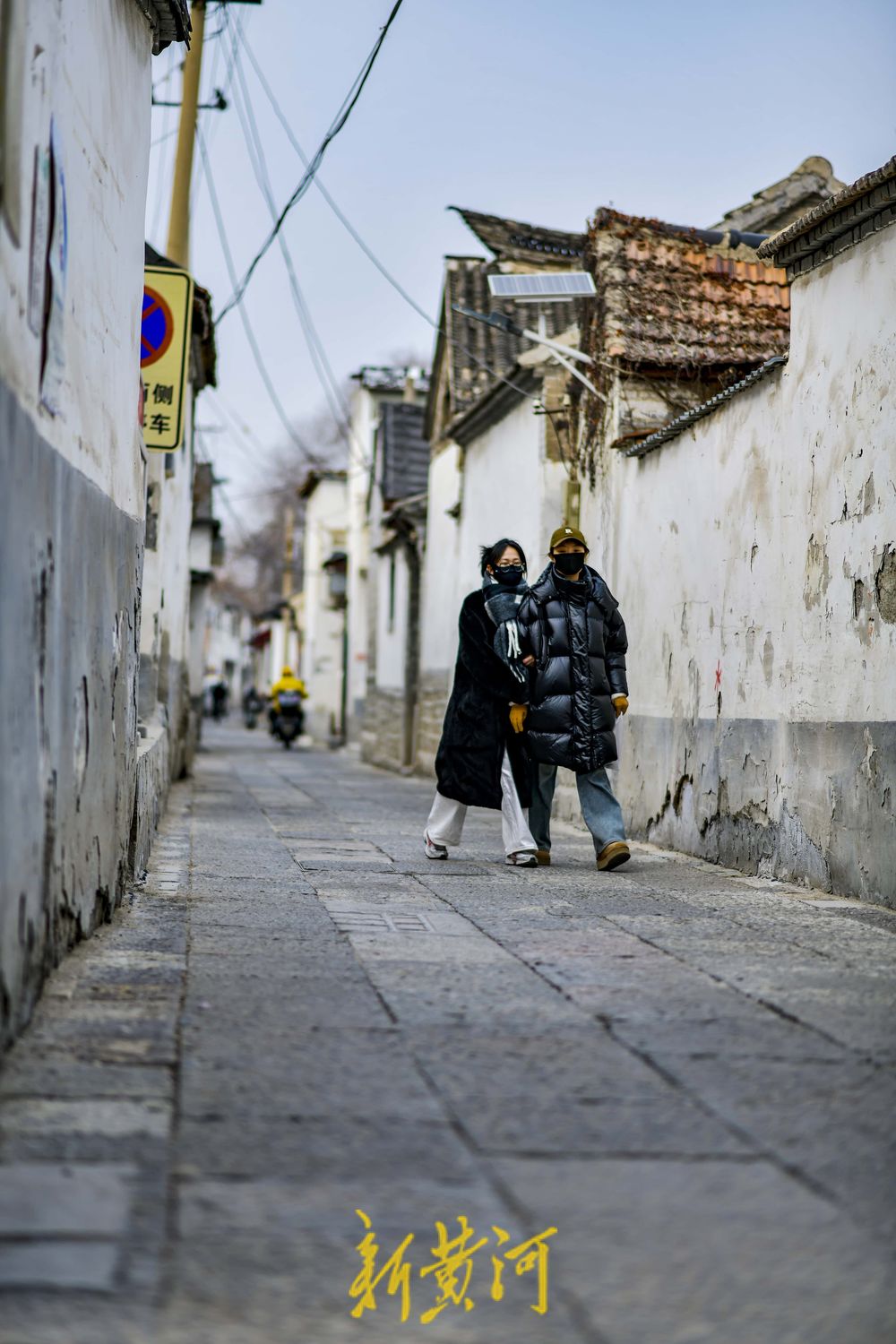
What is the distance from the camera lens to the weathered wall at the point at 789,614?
670 cm

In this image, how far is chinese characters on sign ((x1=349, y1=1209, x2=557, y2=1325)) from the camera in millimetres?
2340

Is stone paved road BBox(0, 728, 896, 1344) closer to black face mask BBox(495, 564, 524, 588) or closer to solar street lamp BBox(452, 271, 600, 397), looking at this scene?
black face mask BBox(495, 564, 524, 588)

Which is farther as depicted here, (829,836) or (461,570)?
(461,570)

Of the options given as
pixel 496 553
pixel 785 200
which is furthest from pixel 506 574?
pixel 785 200

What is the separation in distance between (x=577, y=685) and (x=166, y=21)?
147 inches

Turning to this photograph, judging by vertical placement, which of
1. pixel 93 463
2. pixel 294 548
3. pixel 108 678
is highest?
pixel 294 548

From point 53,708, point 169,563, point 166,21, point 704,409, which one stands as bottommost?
point 53,708

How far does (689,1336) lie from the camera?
7.21 feet

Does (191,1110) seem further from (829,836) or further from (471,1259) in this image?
(829,836)

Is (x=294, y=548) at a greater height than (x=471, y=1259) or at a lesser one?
greater

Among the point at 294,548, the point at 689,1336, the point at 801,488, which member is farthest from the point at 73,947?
the point at 294,548

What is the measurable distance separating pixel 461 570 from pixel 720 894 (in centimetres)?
1134

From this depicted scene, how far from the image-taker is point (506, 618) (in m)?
8.07

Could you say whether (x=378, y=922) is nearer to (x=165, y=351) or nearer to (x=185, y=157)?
(x=165, y=351)
